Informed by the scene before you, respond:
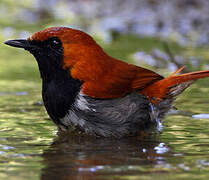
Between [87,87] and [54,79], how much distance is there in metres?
0.36

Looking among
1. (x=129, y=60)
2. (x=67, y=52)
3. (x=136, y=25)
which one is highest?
(x=136, y=25)

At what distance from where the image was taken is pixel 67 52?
5.26 metres

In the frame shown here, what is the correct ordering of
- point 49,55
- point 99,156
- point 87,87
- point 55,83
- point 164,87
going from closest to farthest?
point 99,156, point 87,87, point 55,83, point 49,55, point 164,87

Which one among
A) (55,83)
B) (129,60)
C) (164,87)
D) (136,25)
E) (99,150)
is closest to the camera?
(99,150)

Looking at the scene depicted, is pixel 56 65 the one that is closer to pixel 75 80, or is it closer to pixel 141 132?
pixel 75 80

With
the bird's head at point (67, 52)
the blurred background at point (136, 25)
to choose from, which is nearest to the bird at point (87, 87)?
the bird's head at point (67, 52)

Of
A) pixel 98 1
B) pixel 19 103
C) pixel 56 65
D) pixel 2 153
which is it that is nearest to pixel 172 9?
pixel 98 1

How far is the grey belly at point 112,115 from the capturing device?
507 cm

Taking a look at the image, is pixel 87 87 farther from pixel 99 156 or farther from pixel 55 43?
pixel 99 156

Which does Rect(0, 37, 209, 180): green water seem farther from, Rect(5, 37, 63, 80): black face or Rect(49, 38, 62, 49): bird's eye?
Rect(49, 38, 62, 49): bird's eye

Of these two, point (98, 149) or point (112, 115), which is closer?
point (98, 149)

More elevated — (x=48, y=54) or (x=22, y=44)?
(x=22, y=44)

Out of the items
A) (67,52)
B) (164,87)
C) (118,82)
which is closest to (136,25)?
(164,87)

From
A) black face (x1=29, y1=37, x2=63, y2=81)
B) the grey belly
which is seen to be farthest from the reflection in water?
black face (x1=29, y1=37, x2=63, y2=81)
